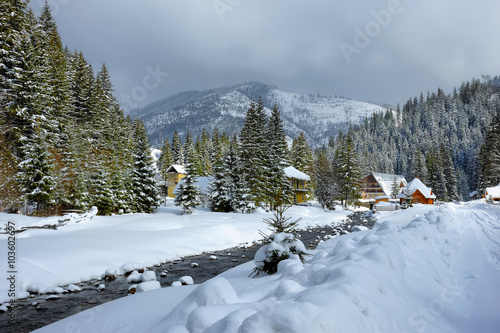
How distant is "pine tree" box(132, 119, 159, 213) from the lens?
34.3 metres

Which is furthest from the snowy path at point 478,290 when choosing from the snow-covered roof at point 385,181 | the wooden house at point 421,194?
the snow-covered roof at point 385,181

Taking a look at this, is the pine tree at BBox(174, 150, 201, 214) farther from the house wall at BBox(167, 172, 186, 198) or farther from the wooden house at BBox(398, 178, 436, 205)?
the wooden house at BBox(398, 178, 436, 205)

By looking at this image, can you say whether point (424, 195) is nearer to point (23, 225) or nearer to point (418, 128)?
point (23, 225)

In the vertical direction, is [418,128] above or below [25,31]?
above

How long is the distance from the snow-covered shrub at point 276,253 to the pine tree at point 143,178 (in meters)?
29.2

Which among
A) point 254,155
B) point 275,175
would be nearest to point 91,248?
point 254,155

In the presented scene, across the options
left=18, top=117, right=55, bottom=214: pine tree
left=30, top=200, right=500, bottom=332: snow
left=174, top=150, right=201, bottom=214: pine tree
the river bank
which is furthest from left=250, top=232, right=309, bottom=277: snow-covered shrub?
left=174, top=150, right=201, bottom=214: pine tree

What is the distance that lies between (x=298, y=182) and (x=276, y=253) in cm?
4581

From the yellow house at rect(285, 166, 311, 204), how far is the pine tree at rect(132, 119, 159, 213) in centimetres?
2184

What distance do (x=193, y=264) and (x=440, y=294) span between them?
1063 cm

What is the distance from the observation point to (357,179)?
5591 centimetres

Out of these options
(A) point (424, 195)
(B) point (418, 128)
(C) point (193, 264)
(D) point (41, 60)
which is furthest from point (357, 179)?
(B) point (418, 128)

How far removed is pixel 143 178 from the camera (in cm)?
3506

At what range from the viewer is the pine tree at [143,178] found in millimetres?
34281
